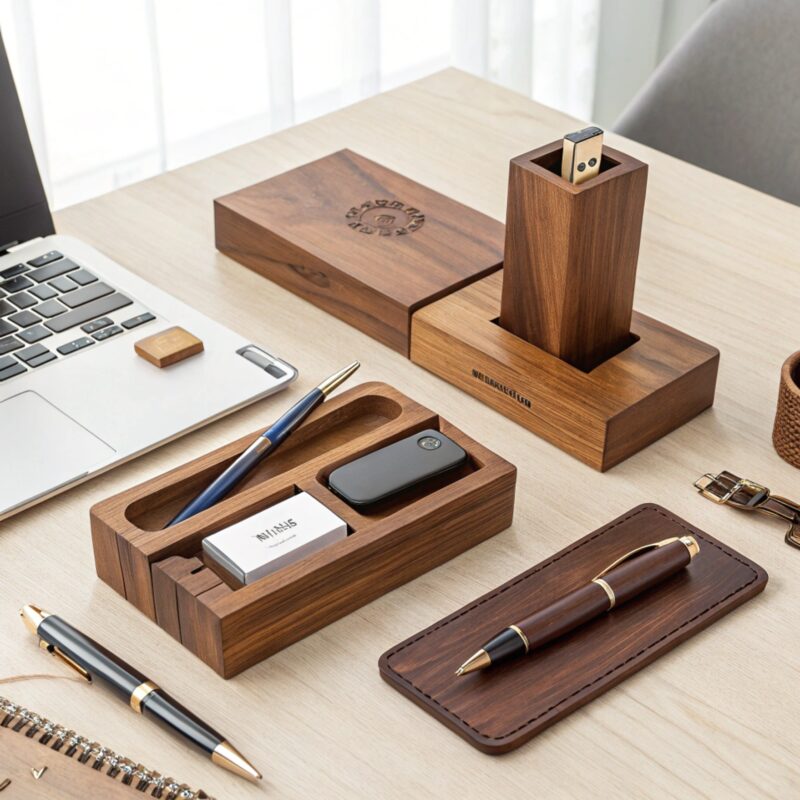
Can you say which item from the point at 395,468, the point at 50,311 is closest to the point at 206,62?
the point at 50,311

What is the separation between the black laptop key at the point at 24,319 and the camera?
102 cm

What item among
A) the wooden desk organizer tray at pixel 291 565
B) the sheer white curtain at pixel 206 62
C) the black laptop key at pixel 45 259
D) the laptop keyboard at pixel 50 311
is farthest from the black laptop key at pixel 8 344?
the sheer white curtain at pixel 206 62

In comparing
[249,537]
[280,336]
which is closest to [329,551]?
[249,537]

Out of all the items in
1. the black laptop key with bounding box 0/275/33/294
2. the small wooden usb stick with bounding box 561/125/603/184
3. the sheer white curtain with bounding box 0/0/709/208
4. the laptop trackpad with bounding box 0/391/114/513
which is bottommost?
the sheer white curtain with bounding box 0/0/709/208

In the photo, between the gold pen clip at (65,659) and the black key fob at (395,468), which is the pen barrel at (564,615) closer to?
the black key fob at (395,468)

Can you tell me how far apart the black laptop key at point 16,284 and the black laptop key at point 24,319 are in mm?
32

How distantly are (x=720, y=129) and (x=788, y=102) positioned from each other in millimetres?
88

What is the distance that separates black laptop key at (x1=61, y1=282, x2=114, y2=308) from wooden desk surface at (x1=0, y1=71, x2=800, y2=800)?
0.08 m

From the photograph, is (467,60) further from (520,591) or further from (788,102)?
(520,591)

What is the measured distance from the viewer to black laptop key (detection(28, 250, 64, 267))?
1086mm

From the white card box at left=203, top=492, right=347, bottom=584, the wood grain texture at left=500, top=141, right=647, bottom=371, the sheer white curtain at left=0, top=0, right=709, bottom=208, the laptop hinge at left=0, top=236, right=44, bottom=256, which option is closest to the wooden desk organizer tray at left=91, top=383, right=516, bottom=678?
the white card box at left=203, top=492, right=347, bottom=584

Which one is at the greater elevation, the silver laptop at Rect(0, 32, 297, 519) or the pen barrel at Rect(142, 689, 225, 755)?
the silver laptop at Rect(0, 32, 297, 519)

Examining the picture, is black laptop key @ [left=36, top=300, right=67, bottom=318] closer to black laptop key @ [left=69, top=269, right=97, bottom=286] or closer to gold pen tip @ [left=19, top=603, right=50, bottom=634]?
black laptop key @ [left=69, top=269, right=97, bottom=286]

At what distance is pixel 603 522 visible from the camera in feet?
2.87
